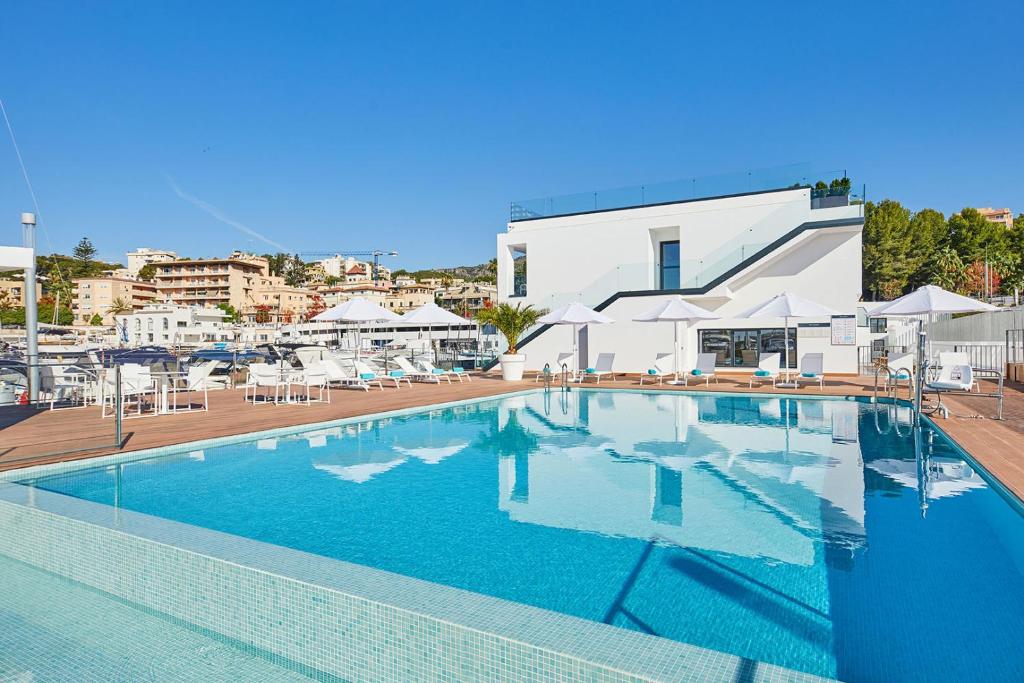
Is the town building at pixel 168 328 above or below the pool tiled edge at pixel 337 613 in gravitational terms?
above

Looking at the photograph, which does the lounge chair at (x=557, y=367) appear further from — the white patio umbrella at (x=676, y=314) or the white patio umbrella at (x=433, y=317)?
the white patio umbrella at (x=676, y=314)

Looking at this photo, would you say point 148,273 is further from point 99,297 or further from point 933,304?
point 933,304

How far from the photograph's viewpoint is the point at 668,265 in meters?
21.8

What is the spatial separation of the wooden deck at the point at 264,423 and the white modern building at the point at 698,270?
476cm

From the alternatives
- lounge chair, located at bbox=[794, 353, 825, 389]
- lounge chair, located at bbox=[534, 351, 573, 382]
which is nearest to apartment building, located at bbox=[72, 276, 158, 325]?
lounge chair, located at bbox=[534, 351, 573, 382]

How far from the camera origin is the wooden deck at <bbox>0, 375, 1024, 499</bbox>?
681cm

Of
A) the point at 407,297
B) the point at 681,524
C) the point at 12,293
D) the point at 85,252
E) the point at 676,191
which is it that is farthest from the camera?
the point at 85,252

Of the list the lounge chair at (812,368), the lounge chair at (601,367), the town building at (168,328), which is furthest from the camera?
the town building at (168,328)

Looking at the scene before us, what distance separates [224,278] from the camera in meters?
103

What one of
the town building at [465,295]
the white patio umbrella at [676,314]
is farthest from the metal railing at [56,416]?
the town building at [465,295]

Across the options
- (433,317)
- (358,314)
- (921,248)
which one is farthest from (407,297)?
(358,314)

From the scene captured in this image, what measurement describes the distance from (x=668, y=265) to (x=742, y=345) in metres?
3.78

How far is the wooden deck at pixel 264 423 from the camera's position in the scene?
681 centimetres

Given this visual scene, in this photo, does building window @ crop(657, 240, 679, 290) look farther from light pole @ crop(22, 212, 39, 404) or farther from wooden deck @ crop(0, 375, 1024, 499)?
light pole @ crop(22, 212, 39, 404)
